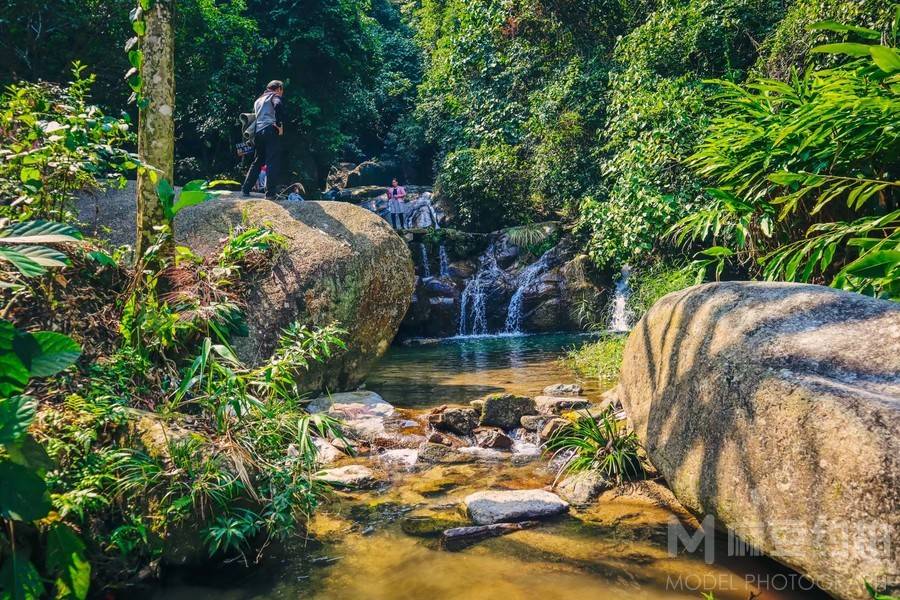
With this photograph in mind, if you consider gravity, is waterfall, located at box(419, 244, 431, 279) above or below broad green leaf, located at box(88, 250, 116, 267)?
above

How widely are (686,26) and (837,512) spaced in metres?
10.0

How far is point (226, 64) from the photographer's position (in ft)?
49.5

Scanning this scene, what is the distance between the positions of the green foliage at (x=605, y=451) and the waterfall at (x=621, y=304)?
847 cm

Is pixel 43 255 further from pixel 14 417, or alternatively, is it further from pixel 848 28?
pixel 848 28

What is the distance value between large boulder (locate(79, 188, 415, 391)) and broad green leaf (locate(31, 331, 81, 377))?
120 inches

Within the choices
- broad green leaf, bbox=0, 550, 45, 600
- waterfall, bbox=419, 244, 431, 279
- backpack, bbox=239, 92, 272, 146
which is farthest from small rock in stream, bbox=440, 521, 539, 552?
waterfall, bbox=419, 244, 431, 279

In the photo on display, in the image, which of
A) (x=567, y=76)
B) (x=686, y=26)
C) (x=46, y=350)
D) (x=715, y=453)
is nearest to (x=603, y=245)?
(x=686, y=26)

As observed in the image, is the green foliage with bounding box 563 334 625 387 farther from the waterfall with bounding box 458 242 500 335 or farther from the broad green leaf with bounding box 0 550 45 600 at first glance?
the broad green leaf with bounding box 0 550 45 600

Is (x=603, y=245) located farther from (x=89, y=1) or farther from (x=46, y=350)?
(x=89, y=1)

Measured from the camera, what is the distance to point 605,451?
4.22 meters

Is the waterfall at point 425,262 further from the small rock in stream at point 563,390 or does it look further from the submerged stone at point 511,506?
the submerged stone at point 511,506

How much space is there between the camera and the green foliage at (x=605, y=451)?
4094mm

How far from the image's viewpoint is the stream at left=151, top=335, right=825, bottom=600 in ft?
9.03

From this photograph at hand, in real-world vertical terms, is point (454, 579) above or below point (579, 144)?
below
